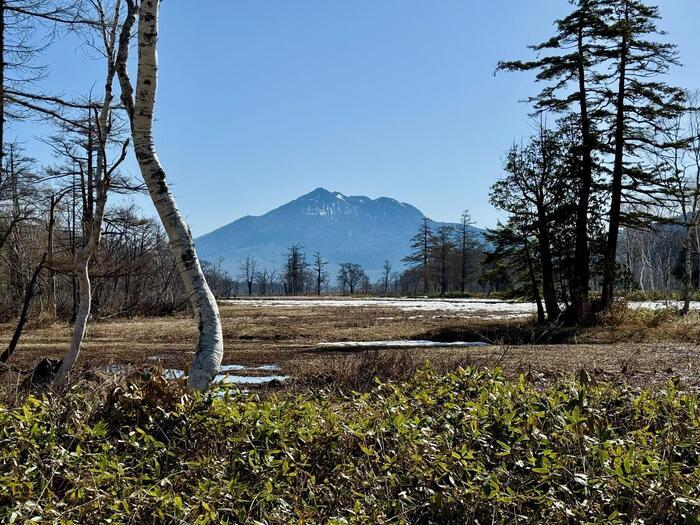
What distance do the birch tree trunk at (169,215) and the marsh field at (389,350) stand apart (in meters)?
0.27

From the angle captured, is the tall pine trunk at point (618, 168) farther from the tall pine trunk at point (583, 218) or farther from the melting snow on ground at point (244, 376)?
the melting snow on ground at point (244, 376)

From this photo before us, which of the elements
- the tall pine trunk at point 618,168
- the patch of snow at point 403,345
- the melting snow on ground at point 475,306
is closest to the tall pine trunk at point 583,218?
the tall pine trunk at point 618,168

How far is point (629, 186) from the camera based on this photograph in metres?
18.3

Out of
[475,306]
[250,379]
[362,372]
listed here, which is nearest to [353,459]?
[362,372]

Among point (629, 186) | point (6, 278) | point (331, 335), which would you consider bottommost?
point (331, 335)

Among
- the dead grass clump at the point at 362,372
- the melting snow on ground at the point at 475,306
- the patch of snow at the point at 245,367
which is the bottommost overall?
the melting snow on ground at the point at 475,306

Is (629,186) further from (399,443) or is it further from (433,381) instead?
(399,443)

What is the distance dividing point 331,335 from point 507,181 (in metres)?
8.68

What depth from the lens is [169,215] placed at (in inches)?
187

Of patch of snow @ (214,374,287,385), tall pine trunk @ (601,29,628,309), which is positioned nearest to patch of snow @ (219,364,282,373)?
patch of snow @ (214,374,287,385)

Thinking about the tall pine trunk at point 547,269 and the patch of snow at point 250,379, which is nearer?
the patch of snow at point 250,379

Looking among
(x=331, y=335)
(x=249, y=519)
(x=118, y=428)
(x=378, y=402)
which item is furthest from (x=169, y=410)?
(x=331, y=335)

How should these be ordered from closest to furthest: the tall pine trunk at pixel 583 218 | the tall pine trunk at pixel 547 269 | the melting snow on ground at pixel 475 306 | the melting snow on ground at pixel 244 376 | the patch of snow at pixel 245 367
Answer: the melting snow on ground at pixel 244 376
the patch of snow at pixel 245 367
the tall pine trunk at pixel 583 218
the tall pine trunk at pixel 547 269
the melting snow on ground at pixel 475 306

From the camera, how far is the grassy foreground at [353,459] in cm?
286
